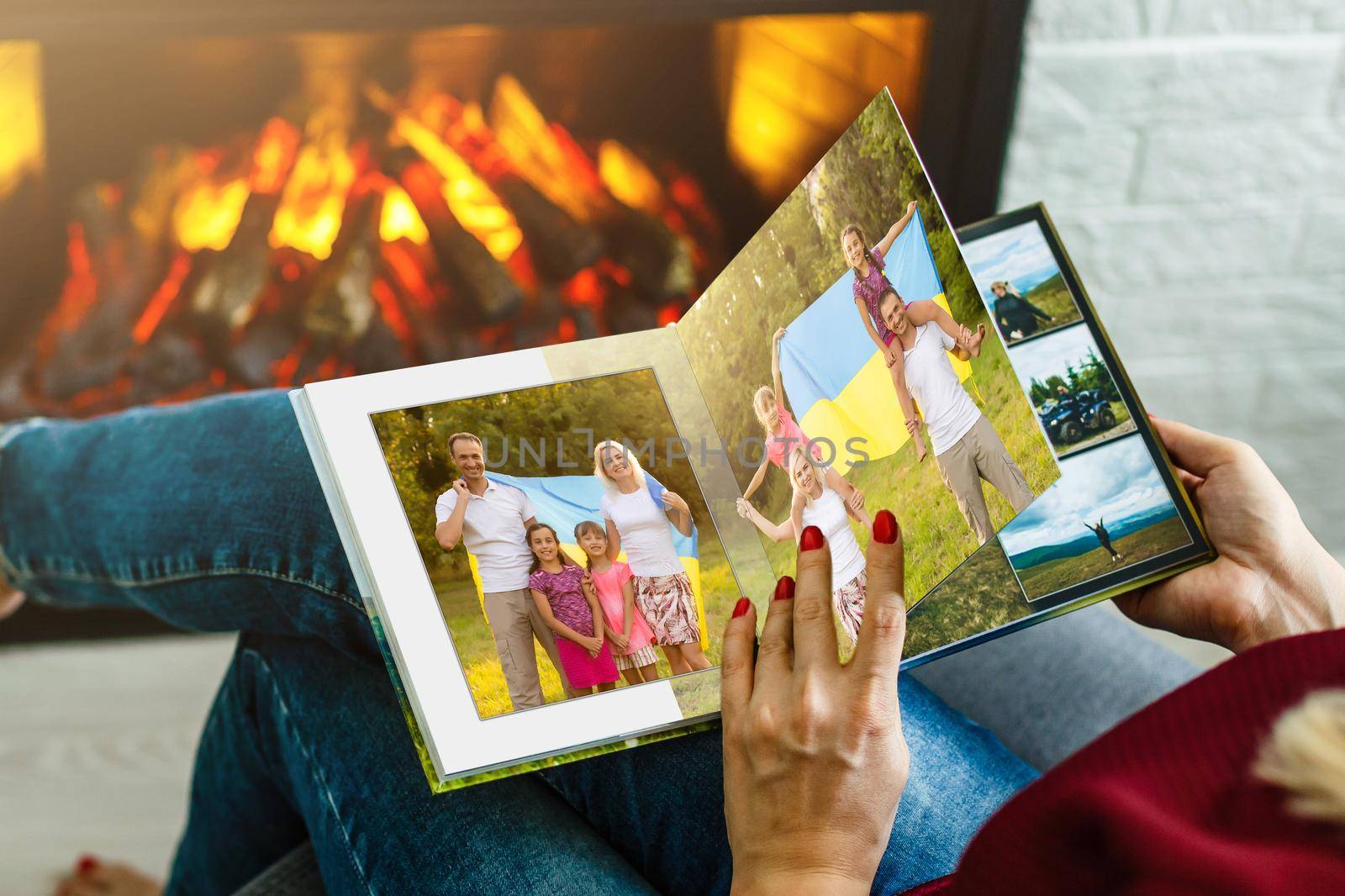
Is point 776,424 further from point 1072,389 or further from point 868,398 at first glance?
point 1072,389

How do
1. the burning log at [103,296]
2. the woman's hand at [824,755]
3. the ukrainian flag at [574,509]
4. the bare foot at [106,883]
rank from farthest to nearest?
1. the burning log at [103,296]
2. the bare foot at [106,883]
3. the ukrainian flag at [574,509]
4. the woman's hand at [824,755]

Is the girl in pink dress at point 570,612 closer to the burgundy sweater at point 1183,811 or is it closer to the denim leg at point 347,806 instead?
the denim leg at point 347,806

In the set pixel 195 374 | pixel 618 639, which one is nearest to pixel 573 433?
pixel 618 639

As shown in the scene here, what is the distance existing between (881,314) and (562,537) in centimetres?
20

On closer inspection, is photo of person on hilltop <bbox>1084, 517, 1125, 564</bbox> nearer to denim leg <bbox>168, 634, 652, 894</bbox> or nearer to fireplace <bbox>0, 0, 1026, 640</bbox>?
denim leg <bbox>168, 634, 652, 894</bbox>

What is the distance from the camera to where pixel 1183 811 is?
10.4 inches

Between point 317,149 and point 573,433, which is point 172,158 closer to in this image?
point 317,149

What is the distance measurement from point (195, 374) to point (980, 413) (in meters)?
0.90

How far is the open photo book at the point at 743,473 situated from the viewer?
432 millimetres

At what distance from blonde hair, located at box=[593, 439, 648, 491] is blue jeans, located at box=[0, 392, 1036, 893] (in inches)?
5.7

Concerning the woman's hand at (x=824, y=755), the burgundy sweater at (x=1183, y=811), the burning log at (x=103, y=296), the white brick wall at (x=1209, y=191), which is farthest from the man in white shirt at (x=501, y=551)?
the white brick wall at (x=1209, y=191)

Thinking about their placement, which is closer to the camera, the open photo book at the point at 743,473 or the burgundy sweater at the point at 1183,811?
the burgundy sweater at the point at 1183,811

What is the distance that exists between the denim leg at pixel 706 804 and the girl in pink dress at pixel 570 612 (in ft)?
0.23

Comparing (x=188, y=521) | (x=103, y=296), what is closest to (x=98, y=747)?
(x=103, y=296)
